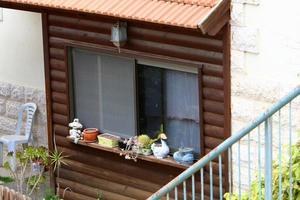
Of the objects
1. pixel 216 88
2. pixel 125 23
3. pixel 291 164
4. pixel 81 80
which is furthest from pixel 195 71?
pixel 291 164

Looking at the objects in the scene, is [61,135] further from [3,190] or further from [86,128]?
[3,190]

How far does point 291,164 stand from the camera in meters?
7.30

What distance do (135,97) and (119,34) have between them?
82 cm

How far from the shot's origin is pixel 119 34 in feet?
37.6

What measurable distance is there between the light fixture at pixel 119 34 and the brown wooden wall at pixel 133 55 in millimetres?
75

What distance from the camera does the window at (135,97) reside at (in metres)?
11.2

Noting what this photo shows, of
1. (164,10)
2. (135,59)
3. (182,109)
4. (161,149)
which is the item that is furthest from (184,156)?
(164,10)

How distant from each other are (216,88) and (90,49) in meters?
2.08

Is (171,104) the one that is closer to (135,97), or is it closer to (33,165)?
(135,97)

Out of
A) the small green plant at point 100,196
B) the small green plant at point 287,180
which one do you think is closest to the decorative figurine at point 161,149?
the small green plant at point 100,196

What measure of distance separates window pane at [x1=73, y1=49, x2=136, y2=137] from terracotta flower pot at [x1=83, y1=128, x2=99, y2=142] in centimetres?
10

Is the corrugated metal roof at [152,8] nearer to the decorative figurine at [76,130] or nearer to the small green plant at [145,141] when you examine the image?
the small green plant at [145,141]

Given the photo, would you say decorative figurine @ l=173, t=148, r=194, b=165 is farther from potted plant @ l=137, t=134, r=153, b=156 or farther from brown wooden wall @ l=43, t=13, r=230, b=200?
potted plant @ l=137, t=134, r=153, b=156

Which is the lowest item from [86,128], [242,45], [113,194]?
[113,194]
